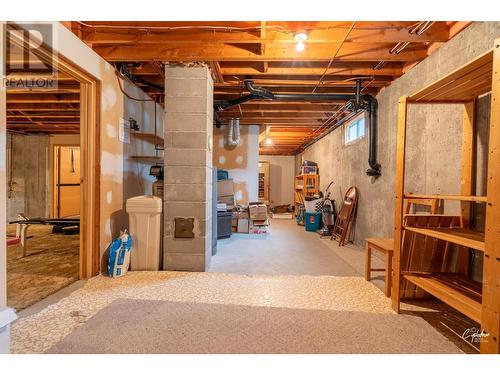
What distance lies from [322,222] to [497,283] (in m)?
4.59

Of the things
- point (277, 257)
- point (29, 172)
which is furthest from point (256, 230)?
point (29, 172)

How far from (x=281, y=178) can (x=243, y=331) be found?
9146mm

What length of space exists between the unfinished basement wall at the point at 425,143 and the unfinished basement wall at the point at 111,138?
348 centimetres

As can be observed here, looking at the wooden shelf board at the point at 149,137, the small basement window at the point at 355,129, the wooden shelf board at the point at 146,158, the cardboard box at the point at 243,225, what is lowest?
the cardboard box at the point at 243,225

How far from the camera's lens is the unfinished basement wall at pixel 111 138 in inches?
92.3

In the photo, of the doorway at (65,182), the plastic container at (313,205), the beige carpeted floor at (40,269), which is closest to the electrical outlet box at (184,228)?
the beige carpeted floor at (40,269)

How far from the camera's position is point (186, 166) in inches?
115

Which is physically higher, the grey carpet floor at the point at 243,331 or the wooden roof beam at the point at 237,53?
the wooden roof beam at the point at 237,53

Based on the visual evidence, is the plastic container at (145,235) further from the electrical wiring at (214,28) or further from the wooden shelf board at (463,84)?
the wooden shelf board at (463,84)

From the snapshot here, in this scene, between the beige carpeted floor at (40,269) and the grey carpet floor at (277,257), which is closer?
the beige carpeted floor at (40,269)

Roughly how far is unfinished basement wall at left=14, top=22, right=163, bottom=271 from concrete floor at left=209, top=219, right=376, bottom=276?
1342mm

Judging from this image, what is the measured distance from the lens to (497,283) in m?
1.28

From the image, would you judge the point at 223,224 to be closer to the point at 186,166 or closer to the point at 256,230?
the point at 256,230
